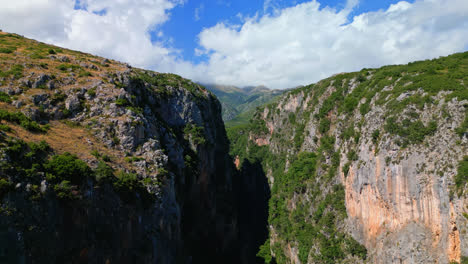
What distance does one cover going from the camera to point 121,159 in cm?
2736

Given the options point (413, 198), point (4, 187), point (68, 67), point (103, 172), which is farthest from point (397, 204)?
point (68, 67)

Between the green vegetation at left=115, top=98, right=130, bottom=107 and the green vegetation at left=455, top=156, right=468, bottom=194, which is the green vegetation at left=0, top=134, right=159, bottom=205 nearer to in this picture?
the green vegetation at left=115, top=98, right=130, bottom=107

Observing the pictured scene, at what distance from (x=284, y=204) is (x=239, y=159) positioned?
43.5m

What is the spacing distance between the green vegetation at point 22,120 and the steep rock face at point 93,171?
0.24ft

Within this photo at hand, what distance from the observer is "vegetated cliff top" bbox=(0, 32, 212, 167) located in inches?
955

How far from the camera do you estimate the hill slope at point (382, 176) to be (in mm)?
27000

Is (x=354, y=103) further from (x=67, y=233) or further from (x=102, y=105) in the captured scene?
(x=67, y=233)

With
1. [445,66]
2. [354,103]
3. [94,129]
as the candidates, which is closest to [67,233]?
[94,129]

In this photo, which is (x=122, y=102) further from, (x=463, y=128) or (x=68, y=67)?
(x=463, y=128)

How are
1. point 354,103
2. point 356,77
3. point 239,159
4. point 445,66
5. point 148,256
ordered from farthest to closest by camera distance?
point 239,159 → point 356,77 → point 354,103 → point 445,66 → point 148,256

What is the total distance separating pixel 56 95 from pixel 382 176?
131ft

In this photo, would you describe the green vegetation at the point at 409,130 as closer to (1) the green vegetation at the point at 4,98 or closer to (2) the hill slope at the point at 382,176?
(2) the hill slope at the point at 382,176

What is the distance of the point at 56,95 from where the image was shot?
94.6 ft

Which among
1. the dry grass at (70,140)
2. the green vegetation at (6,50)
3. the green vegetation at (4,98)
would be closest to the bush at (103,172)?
the dry grass at (70,140)
